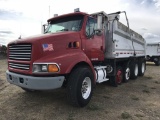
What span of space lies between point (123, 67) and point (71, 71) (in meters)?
5.18

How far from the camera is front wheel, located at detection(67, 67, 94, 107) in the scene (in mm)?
5496

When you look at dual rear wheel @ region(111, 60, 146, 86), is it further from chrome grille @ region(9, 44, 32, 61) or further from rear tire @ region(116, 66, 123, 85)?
chrome grille @ region(9, 44, 32, 61)

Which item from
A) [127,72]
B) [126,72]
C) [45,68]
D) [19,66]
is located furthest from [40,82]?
[127,72]

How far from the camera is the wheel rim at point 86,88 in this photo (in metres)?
6.01

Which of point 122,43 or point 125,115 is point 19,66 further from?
point 122,43

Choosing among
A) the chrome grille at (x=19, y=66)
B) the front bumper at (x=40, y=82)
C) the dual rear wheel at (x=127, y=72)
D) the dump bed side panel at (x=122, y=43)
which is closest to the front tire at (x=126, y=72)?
the dual rear wheel at (x=127, y=72)

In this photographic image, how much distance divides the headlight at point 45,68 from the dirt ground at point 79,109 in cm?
117

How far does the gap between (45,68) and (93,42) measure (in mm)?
2428

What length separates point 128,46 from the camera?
10.3 m

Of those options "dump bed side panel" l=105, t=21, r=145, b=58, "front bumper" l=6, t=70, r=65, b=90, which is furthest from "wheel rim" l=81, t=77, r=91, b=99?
"dump bed side panel" l=105, t=21, r=145, b=58

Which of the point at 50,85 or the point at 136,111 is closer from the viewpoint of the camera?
the point at 50,85

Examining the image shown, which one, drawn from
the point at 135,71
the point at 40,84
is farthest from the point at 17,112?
the point at 135,71

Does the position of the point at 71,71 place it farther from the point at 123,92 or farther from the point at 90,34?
the point at 123,92

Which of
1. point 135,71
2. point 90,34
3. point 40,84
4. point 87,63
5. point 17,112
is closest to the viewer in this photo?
point 40,84
